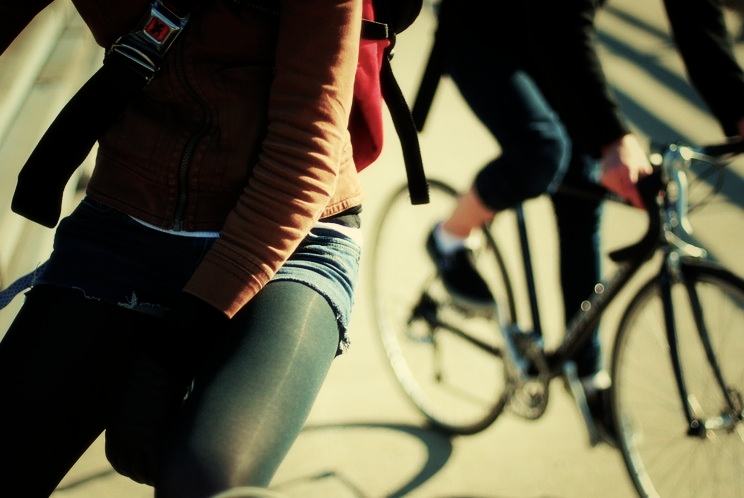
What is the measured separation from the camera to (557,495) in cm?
265

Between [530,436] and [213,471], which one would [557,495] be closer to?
[530,436]

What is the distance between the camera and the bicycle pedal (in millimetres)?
2488

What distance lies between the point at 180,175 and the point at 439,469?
5.46 ft

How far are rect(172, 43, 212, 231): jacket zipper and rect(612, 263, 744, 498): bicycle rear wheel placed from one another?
1347mm

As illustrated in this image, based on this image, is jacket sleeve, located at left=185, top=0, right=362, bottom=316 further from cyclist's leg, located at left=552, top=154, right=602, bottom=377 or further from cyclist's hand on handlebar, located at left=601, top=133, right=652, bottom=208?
cyclist's leg, located at left=552, top=154, right=602, bottom=377

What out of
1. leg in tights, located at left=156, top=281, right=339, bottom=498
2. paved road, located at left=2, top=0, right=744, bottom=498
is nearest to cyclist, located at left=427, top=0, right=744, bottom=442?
paved road, located at left=2, top=0, right=744, bottom=498

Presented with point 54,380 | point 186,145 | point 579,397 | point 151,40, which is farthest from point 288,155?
point 579,397

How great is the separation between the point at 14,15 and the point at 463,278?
1.67 meters

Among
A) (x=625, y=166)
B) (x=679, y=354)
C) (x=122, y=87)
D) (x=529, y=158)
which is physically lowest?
(x=679, y=354)

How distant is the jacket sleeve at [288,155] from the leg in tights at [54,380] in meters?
0.21

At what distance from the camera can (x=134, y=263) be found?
4.88ft

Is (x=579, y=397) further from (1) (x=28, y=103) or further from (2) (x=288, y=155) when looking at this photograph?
(1) (x=28, y=103)

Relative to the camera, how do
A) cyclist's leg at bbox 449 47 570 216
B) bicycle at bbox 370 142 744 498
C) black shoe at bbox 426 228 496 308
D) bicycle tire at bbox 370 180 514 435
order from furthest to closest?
bicycle tire at bbox 370 180 514 435 < black shoe at bbox 426 228 496 308 < cyclist's leg at bbox 449 47 570 216 < bicycle at bbox 370 142 744 498

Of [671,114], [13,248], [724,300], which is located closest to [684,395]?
[724,300]
